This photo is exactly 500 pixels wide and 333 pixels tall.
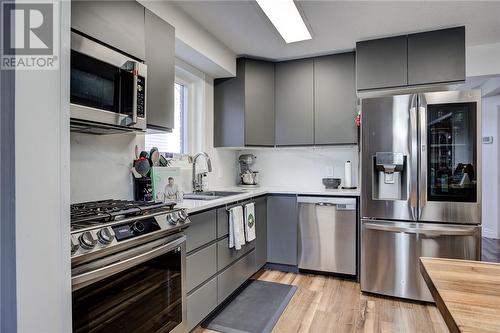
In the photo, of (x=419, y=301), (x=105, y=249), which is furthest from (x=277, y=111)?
(x=105, y=249)

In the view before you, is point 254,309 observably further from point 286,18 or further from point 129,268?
point 286,18

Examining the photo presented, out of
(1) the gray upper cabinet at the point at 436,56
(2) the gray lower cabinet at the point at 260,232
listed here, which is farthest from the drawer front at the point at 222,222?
(1) the gray upper cabinet at the point at 436,56

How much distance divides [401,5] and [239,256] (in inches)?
94.7

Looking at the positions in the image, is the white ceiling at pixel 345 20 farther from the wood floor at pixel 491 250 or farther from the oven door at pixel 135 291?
the wood floor at pixel 491 250

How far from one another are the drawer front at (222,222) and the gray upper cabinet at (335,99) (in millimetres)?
1518

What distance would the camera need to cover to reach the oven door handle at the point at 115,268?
1.09 meters

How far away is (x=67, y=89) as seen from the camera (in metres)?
0.84

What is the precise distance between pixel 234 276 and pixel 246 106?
1797 mm

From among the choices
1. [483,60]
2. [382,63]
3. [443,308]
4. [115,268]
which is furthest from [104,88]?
[483,60]

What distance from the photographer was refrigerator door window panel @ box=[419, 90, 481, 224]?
2.40 metres

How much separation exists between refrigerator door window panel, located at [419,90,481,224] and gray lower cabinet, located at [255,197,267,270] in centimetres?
144

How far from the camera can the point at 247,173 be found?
3.74 metres

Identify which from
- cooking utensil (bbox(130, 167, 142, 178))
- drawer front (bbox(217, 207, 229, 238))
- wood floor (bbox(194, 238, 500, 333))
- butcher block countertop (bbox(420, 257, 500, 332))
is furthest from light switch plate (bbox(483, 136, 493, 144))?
cooking utensil (bbox(130, 167, 142, 178))

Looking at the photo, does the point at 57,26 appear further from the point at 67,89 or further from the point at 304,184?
the point at 304,184
